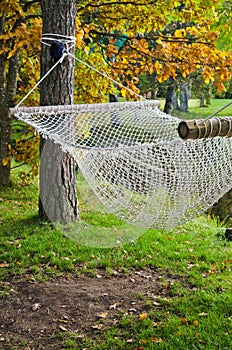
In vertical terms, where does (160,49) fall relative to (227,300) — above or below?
above

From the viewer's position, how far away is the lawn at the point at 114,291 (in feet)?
7.99

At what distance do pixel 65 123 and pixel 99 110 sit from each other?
7.6 inches

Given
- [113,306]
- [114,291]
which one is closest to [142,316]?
[113,306]

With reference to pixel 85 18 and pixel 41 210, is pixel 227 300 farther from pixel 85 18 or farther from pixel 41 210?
pixel 85 18

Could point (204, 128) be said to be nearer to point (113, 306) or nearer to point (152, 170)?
point (152, 170)

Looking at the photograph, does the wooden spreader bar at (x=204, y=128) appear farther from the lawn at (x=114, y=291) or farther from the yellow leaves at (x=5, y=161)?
the yellow leaves at (x=5, y=161)

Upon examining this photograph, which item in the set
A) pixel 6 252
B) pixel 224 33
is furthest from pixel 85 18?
pixel 6 252

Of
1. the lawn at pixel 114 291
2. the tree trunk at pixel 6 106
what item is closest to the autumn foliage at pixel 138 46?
the tree trunk at pixel 6 106

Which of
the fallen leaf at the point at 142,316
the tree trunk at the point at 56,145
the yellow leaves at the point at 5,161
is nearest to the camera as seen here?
the fallen leaf at the point at 142,316

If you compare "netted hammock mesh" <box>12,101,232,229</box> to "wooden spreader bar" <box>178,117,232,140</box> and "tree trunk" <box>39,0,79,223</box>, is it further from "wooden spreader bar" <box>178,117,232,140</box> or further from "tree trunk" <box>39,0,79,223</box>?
"tree trunk" <box>39,0,79,223</box>

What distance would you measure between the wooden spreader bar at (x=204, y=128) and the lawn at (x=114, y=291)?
1.05 meters

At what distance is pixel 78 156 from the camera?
253 cm

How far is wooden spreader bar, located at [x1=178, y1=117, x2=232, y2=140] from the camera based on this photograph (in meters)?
1.69

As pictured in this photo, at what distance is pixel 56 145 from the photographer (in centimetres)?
370
